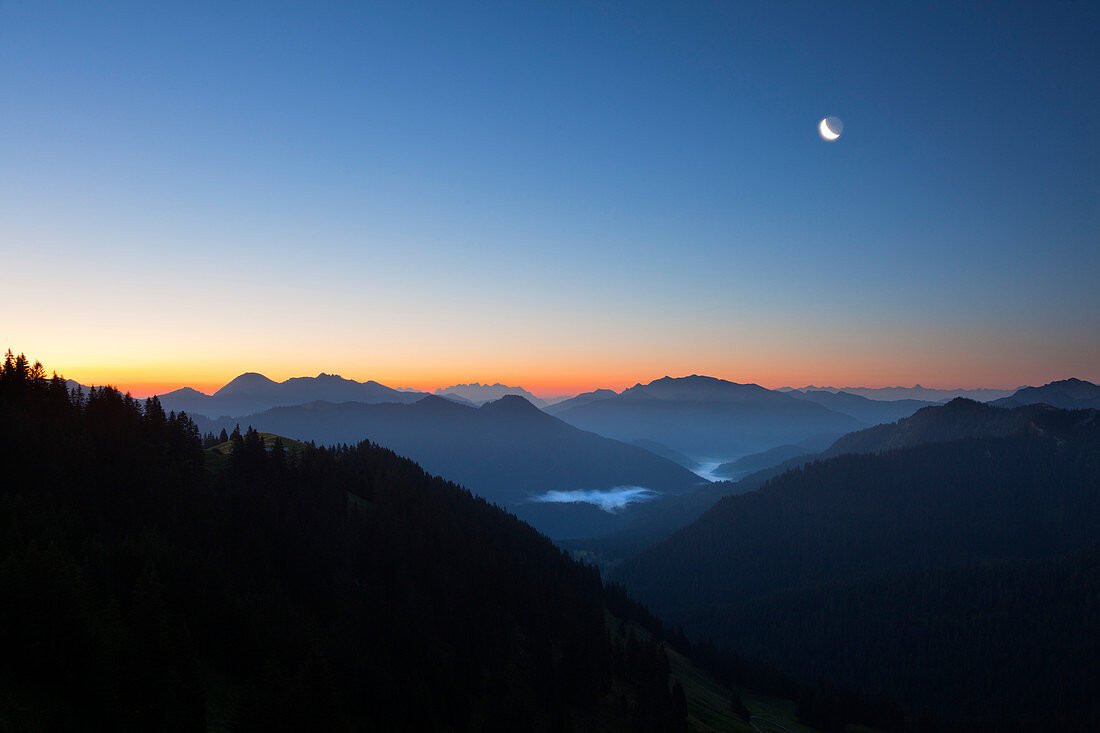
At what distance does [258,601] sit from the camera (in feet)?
209

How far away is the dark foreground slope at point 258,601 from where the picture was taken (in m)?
40.8

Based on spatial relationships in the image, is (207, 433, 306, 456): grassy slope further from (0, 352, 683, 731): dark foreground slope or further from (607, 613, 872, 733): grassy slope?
(607, 613, 872, 733): grassy slope

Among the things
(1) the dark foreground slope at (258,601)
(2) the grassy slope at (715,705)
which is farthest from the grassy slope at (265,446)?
(2) the grassy slope at (715,705)

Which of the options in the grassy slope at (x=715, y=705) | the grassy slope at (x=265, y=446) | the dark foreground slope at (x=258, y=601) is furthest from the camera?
the grassy slope at (x=265, y=446)

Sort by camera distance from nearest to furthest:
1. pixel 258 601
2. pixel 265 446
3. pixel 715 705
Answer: pixel 258 601 → pixel 715 705 → pixel 265 446

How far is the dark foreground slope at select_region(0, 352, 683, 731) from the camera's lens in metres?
Answer: 40.8

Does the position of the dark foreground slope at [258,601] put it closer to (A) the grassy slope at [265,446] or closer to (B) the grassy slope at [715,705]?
(A) the grassy slope at [265,446]

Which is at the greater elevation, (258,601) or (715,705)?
(258,601)

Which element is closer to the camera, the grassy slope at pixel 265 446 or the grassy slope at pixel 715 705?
the grassy slope at pixel 715 705

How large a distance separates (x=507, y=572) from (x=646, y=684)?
36.3m

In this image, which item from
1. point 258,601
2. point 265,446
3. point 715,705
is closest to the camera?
point 258,601

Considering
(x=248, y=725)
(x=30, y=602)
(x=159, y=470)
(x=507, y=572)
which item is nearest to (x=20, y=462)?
(x=159, y=470)

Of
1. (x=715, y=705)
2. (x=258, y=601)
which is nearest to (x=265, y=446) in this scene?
(x=258, y=601)

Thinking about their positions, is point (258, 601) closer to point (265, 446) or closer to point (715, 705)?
point (265, 446)
